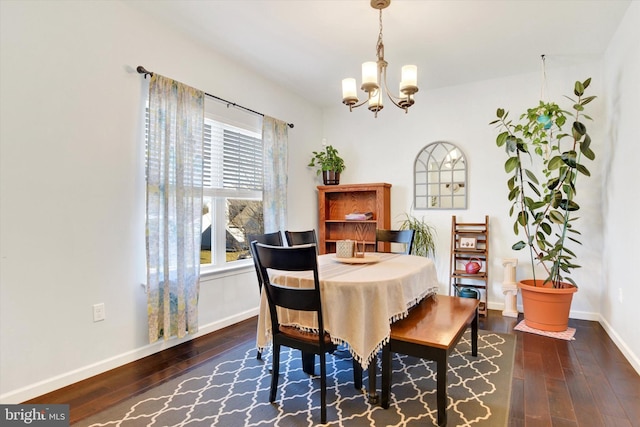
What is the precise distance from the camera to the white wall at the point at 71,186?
2.00 m

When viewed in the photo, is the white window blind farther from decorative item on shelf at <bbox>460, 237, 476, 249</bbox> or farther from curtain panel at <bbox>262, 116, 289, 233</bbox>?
decorative item on shelf at <bbox>460, 237, 476, 249</bbox>

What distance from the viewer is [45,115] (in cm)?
213

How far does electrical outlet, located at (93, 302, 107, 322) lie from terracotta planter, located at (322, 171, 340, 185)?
296cm

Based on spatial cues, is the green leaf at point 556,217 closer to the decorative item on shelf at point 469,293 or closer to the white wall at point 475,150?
the white wall at point 475,150

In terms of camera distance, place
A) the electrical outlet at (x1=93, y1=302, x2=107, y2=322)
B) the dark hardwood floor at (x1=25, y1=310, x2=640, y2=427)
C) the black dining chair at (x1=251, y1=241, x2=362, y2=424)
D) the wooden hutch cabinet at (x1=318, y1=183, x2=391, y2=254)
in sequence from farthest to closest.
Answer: the wooden hutch cabinet at (x1=318, y1=183, x2=391, y2=254), the electrical outlet at (x1=93, y1=302, x2=107, y2=322), the dark hardwood floor at (x1=25, y1=310, x2=640, y2=427), the black dining chair at (x1=251, y1=241, x2=362, y2=424)

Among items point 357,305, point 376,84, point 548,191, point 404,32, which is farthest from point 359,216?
point 357,305

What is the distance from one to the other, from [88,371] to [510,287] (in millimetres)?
3777

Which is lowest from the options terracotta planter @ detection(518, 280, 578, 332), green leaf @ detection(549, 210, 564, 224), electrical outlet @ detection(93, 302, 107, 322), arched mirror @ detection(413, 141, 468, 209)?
terracotta planter @ detection(518, 280, 578, 332)

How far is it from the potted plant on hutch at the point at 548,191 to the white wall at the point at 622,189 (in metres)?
0.22

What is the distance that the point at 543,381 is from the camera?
7.31 ft

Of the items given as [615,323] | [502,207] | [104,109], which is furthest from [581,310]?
[104,109]

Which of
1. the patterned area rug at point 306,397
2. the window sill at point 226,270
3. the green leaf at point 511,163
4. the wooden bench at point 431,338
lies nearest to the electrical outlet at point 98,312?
the patterned area rug at point 306,397

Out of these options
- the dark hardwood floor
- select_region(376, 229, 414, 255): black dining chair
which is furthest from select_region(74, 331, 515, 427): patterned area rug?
select_region(376, 229, 414, 255): black dining chair

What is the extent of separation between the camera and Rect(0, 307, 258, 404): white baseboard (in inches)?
78.8
